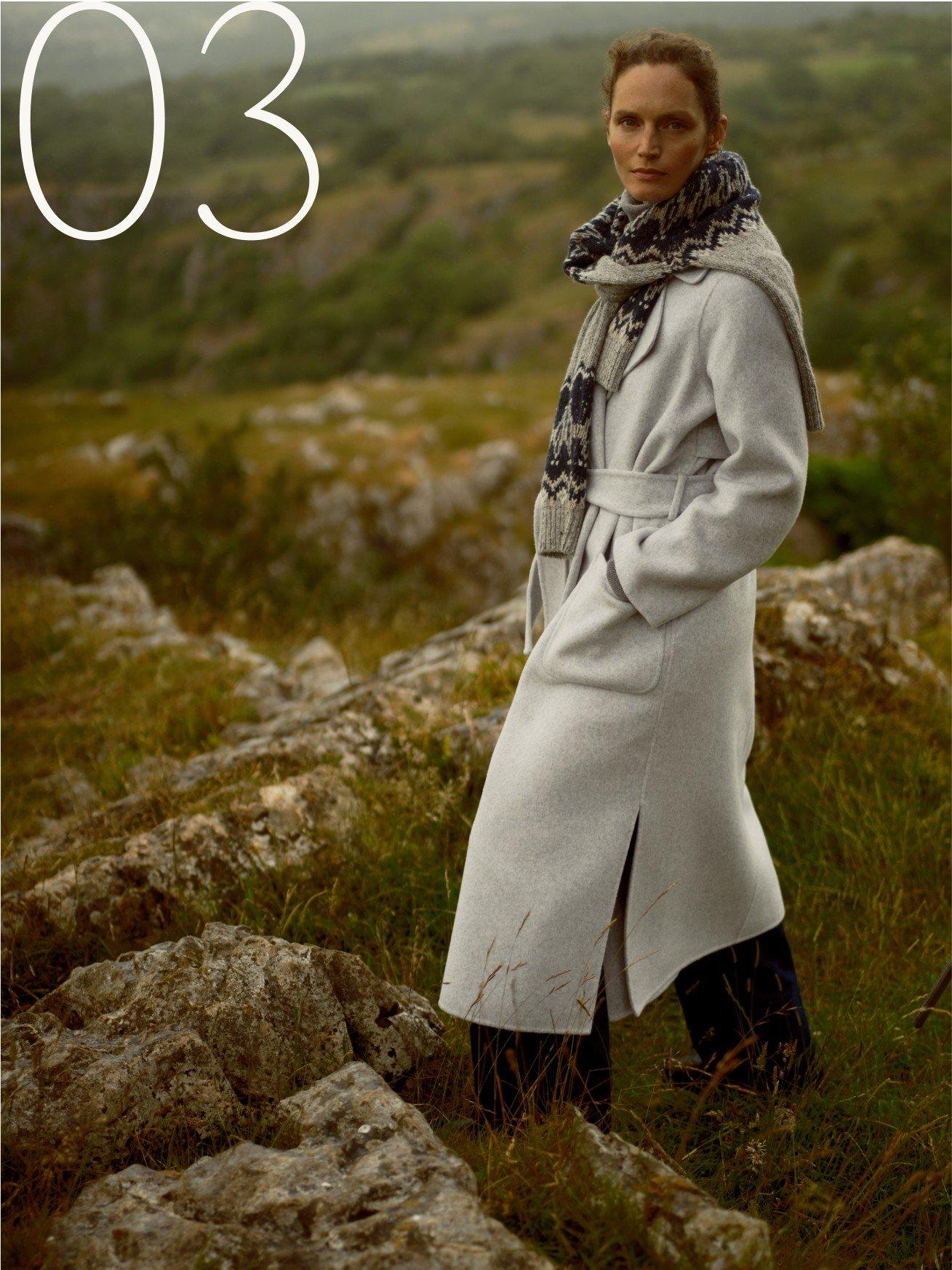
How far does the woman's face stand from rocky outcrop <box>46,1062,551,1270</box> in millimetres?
1821

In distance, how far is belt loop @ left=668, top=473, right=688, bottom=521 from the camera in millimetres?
2217

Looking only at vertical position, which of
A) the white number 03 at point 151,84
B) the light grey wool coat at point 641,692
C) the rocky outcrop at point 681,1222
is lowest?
the rocky outcrop at point 681,1222

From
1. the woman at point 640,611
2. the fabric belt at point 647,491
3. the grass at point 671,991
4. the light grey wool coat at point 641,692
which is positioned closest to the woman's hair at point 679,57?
the woman at point 640,611

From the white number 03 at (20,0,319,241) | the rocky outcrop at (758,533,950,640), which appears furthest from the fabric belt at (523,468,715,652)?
the rocky outcrop at (758,533,950,640)

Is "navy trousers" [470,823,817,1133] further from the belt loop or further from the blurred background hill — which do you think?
the belt loop

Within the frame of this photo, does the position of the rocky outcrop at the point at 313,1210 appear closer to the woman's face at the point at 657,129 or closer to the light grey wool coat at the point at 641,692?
the light grey wool coat at the point at 641,692

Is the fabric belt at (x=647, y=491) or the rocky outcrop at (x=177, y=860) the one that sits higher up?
the fabric belt at (x=647, y=491)

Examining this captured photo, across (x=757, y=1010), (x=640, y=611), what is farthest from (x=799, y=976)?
(x=640, y=611)

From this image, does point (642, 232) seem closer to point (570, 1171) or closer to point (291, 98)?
point (570, 1171)

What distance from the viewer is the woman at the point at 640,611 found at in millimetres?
2131

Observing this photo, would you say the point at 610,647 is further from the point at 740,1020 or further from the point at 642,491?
the point at 740,1020

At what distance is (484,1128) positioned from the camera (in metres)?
2.24

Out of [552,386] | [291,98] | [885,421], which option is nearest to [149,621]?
[885,421]

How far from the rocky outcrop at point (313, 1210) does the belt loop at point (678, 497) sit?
1223 millimetres
